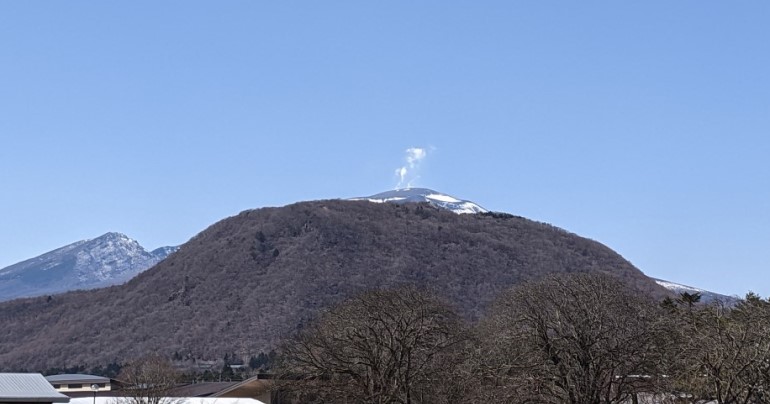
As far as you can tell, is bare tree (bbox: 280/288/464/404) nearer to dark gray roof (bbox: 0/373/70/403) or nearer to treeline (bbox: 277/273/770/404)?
treeline (bbox: 277/273/770/404)

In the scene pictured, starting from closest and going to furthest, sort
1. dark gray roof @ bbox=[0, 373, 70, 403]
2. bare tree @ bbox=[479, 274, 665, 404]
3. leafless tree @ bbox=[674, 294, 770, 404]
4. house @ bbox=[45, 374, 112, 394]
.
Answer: leafless tree @ bbox=[674, 294, 770, 404] → bare tree @ bbox=[479, 274, 665, 404] → dark gray roof @ bbox=[0, 373, 70, 403] → house @ bbox=[45, 374, 112, 394]

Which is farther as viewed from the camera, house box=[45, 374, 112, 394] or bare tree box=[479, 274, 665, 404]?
house box=[45, 374, 112, 394]

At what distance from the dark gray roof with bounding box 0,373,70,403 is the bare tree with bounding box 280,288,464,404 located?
12557 mm

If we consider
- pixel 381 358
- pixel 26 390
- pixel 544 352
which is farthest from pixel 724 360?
pixel 26 390

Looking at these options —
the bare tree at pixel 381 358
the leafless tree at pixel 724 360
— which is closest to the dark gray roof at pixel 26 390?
the bare tree at pixel 381 358

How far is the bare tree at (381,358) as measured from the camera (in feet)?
183

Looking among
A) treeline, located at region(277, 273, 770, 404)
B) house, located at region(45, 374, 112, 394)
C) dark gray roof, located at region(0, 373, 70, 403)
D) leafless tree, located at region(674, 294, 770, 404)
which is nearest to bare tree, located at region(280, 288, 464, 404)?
treeline, located at region(277, 273, 770, 404)

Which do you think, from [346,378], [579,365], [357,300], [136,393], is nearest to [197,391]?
[136,393]

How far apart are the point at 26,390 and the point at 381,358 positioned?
20188 millimetres

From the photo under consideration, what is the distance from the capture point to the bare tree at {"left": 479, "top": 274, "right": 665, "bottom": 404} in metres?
42.8

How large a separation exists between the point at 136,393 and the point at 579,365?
53.1 m

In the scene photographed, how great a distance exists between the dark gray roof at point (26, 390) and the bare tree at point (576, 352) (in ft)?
88.0

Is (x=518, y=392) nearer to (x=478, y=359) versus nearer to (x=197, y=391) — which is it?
(x=478, y=359)

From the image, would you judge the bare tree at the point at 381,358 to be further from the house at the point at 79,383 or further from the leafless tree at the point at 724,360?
the house at the point at 79,383
